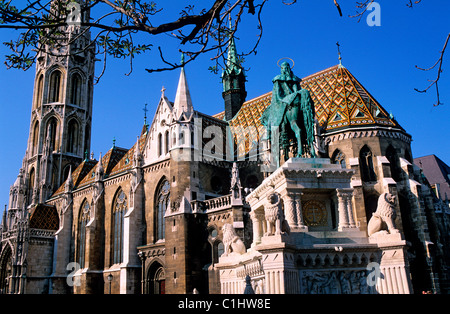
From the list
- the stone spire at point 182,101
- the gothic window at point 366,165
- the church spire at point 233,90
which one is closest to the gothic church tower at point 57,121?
the church spire at point 233,90

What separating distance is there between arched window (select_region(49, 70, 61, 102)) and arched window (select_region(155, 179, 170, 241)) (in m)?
27.4

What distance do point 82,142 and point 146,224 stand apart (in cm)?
2410

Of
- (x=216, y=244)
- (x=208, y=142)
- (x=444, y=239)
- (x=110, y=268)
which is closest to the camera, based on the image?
(x=216, y=244)

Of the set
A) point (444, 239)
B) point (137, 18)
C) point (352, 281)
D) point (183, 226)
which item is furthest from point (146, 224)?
point (137, 18)

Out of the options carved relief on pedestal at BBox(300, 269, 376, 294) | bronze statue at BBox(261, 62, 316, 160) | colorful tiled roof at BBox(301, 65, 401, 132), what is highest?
colorful tiled roof at BBox(301, 65, 401, 132)

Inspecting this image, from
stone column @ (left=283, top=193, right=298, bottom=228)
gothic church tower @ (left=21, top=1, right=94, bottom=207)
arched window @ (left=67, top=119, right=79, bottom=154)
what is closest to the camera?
stone column @ (left=283, top=193, right=298, bottom=228)

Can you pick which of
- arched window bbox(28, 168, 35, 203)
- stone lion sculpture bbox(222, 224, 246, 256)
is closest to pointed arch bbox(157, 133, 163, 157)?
stone lion sculpture bbox(222, 224, 246, 256)

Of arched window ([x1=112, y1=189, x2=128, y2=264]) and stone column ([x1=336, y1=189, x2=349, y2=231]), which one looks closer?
stone column ([x1=336, y1=189, x2=349, y2=231])

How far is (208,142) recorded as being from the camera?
3084cm

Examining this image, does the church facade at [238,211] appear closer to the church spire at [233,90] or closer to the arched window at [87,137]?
the church spire at [233,90]

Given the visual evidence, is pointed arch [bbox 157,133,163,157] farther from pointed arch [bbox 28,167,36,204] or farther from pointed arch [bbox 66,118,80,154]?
pointed arch [bbox 28,167,36,204]

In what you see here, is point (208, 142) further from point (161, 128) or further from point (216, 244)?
point (216, 244)

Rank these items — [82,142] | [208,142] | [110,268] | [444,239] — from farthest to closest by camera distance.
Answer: [82,142] → [110,268] → [208,142] → [444,239]

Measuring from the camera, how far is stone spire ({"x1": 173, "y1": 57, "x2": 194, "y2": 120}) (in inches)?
1136
